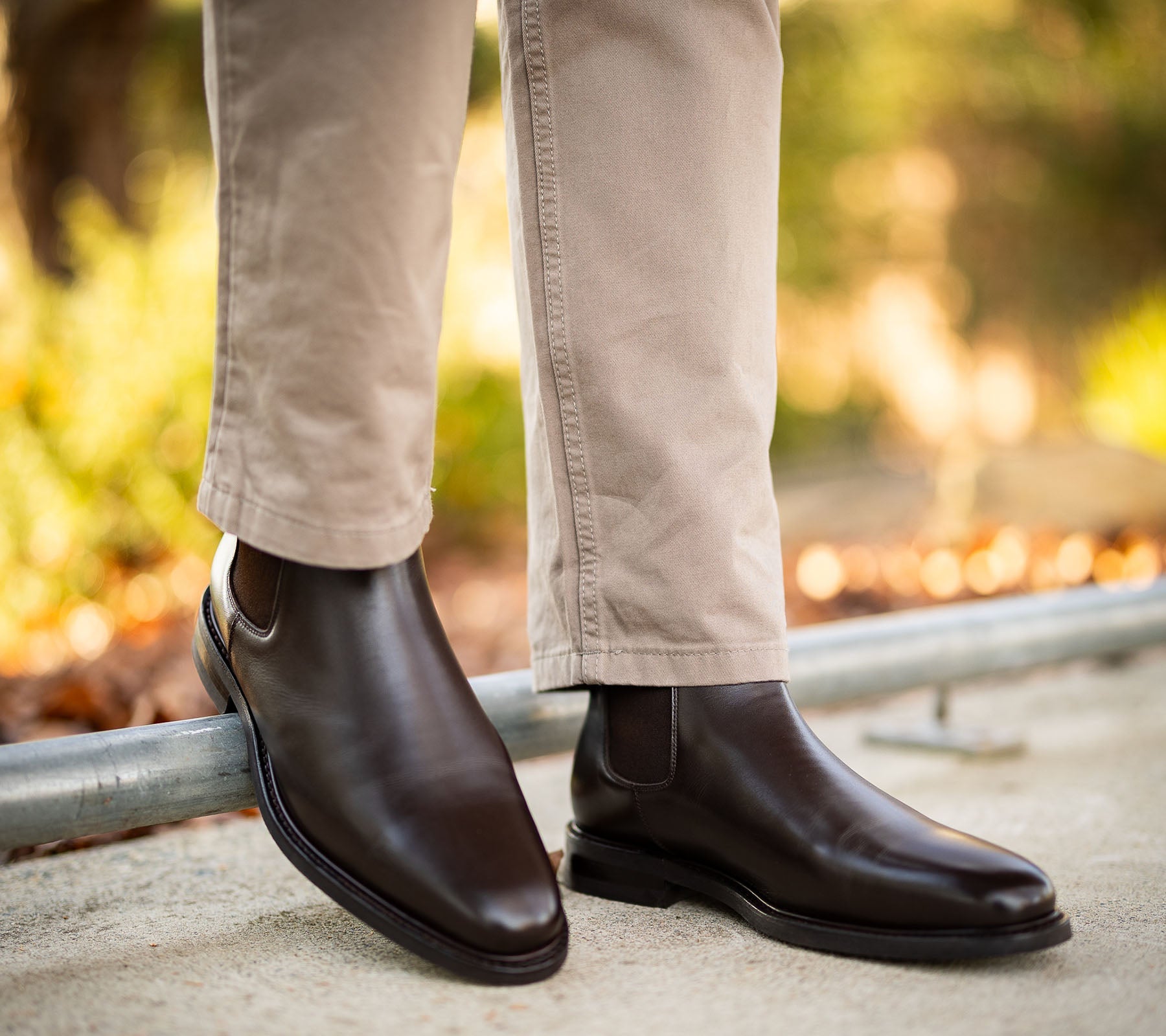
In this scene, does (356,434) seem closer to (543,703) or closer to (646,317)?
(646,317)

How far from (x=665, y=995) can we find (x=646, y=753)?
0.20m

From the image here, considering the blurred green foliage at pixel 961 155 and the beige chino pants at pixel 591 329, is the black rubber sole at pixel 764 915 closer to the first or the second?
the beige chino pants at pixel 591 329

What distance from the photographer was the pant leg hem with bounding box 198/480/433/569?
27.9 inches

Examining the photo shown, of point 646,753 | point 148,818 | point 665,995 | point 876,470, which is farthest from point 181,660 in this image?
point 876,470

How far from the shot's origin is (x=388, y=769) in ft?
2.41

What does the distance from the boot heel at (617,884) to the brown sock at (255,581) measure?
0.35m

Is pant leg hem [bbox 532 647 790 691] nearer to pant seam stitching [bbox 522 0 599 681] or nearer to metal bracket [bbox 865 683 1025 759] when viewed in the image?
pant seam stitching [bbox 522 0 599 681]

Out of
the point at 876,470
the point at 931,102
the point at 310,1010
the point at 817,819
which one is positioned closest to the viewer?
the point at 310,1010

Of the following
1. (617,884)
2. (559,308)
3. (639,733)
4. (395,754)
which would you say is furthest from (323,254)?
(617,884)

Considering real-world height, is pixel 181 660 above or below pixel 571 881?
below

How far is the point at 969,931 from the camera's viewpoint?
2.36 feet

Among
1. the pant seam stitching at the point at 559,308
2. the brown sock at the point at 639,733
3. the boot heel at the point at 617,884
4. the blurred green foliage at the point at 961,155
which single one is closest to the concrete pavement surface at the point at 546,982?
the boot heel at the point at 617,884

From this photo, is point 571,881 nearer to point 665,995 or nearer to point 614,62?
point 665,995

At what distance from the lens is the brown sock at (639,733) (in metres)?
0.86
